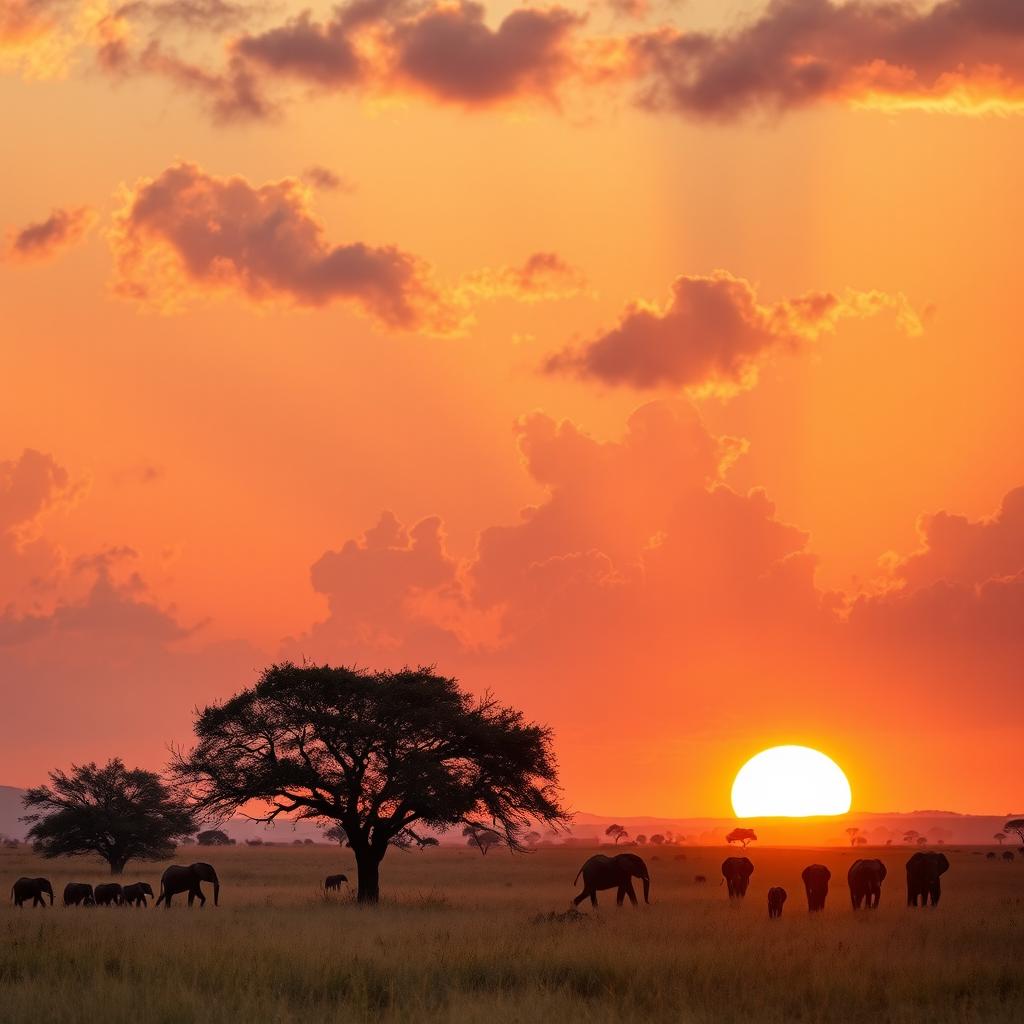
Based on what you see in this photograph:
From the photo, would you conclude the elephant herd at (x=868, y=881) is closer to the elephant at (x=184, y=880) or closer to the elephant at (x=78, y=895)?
the elephant at (x=184, y=880)

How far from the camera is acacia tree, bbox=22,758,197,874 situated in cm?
7638

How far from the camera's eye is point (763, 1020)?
20.8 meters

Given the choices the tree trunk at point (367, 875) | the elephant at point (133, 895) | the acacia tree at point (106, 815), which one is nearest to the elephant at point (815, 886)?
the tree trunk at point (367, 875)

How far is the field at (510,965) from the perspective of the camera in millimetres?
21516

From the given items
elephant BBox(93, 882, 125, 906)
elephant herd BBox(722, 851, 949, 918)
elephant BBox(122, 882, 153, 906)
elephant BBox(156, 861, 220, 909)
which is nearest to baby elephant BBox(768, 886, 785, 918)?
elephant herd BBox(722, 851, 949, 918)

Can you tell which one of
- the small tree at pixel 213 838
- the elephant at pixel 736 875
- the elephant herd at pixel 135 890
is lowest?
the small tree at pixel 213 838

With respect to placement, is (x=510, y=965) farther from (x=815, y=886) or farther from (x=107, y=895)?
(x=107, y=895)

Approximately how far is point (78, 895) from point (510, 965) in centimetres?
2953

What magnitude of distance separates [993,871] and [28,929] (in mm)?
64091

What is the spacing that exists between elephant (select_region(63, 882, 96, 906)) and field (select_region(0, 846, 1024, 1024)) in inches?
229

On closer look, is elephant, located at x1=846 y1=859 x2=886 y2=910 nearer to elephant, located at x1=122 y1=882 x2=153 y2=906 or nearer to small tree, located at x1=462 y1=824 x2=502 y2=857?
small tree, located at x1=462 y1=824 x2=502 y2=857

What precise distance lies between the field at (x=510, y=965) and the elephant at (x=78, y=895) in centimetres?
581

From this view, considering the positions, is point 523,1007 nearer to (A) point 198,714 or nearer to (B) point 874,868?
(B) point 874,868

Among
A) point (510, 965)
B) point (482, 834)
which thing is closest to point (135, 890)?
point (510, 965)
